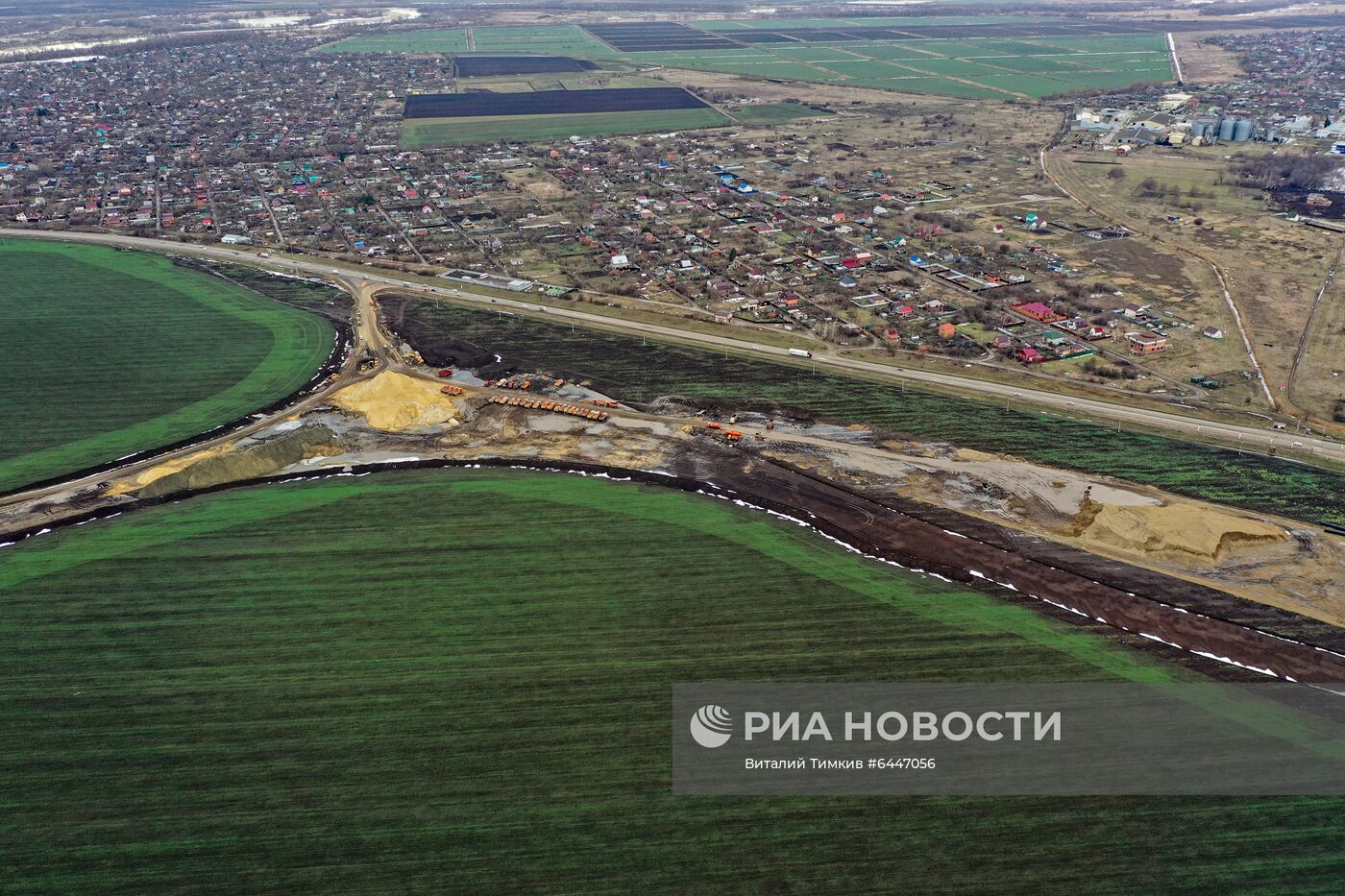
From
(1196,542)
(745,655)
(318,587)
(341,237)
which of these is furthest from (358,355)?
(1196,542)

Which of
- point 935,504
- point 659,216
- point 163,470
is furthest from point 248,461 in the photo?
point 659,216

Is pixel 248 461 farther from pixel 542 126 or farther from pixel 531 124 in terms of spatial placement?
pixel 531 124

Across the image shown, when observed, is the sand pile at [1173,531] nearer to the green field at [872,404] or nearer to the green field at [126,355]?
the green field at [872,404]

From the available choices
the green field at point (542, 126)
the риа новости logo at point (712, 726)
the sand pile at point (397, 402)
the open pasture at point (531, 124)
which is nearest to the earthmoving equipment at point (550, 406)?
the sand pile at point (397, 402)

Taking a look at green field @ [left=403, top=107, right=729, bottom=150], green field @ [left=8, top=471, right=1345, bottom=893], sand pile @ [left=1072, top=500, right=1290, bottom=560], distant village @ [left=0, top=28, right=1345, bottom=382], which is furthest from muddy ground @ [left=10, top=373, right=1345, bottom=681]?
green field @ [left=403, top=107, right=729, bottom=150]

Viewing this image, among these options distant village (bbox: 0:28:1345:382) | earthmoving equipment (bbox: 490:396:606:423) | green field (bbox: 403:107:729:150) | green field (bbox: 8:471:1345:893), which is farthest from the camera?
green field (bbox: 403:107:729:150)

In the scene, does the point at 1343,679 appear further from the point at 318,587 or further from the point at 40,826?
the point at 40,826

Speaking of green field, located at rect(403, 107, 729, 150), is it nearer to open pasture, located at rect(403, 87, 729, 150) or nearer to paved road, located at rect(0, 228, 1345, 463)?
open pasture, located at rect(403, 87, 729, 150)
